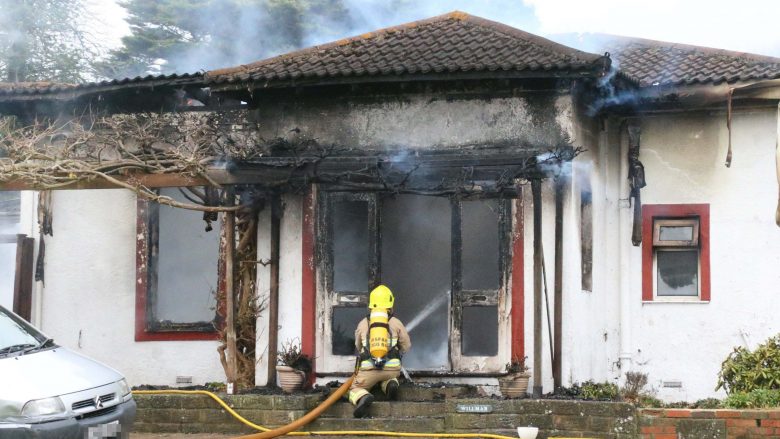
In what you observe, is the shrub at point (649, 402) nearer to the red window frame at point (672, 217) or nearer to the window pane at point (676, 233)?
the red window frame at point (672, 217)

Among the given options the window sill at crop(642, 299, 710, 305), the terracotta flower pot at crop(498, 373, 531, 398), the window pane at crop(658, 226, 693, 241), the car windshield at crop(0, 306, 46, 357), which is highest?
the window pane at crop(658, 226, 693, 241)

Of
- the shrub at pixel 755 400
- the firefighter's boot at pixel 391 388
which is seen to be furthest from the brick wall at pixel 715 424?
the firefighter's boot at pixel 391 388

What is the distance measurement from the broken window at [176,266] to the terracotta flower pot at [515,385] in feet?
15.3

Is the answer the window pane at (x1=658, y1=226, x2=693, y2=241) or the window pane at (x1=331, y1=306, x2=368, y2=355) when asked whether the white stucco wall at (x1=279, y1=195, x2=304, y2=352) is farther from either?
the window pane at (x1=658, y1=226, x2=693, y2=241)

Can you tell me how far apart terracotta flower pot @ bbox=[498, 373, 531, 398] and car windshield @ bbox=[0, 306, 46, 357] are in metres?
5.10

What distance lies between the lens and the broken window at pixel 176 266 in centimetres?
1584

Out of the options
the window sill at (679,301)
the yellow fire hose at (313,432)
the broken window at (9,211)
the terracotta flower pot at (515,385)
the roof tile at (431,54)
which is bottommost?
the yellow fire hose at (313,432)

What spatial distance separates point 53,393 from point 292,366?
4.51 meters

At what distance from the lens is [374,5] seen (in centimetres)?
2358

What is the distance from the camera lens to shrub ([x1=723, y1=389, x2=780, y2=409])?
469 inches

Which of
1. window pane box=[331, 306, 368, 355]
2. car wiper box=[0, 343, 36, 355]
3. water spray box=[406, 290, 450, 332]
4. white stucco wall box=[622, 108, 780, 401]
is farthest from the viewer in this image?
white stucco wall box=[622, 108, 780, 401]

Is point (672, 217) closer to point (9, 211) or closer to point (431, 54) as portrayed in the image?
point (431, 54)

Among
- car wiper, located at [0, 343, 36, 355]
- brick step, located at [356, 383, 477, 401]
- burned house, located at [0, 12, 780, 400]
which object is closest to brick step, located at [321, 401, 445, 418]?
brick step, located at [356, 383, 477, 401]

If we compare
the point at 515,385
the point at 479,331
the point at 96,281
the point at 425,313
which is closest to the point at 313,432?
the point at 515,385
